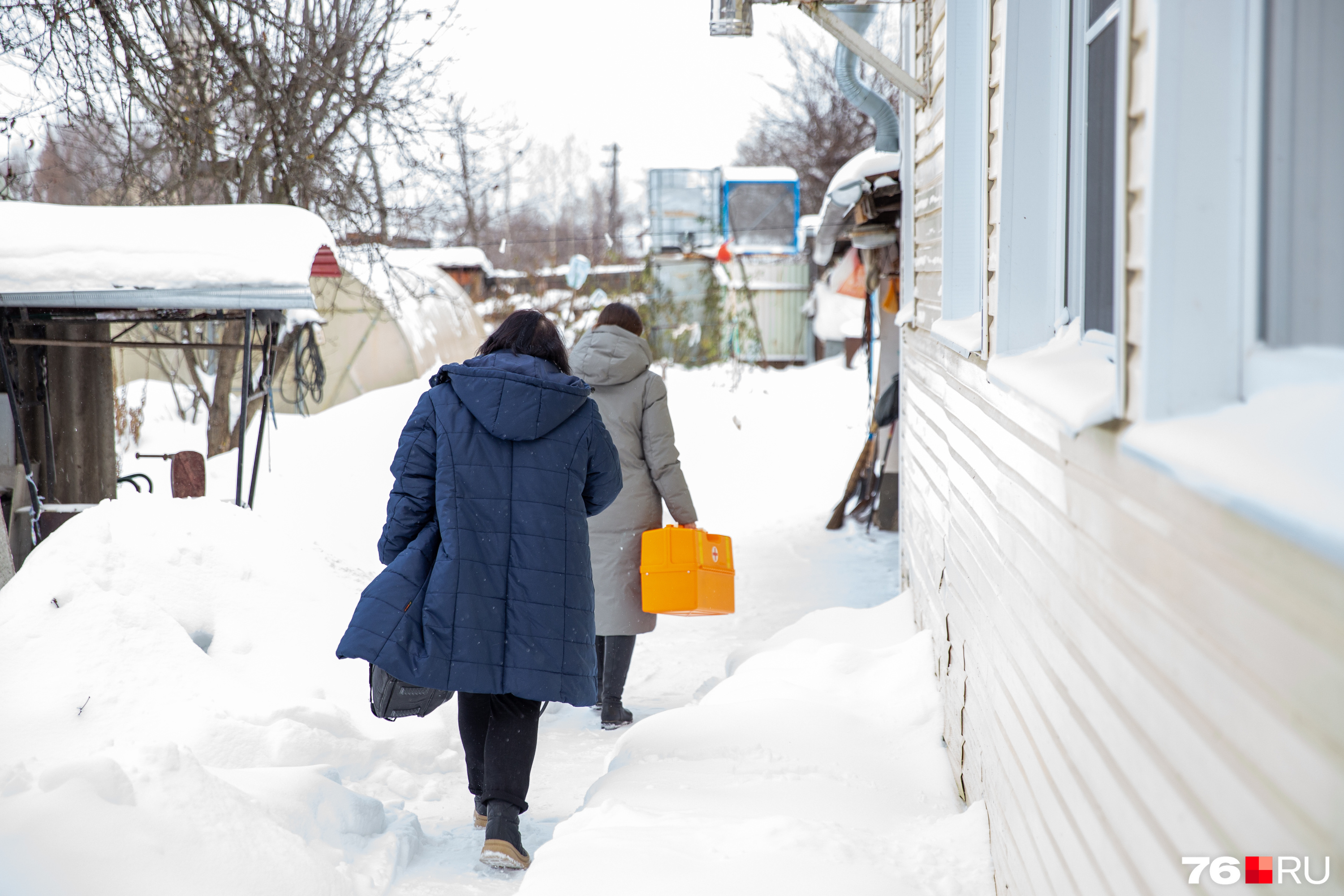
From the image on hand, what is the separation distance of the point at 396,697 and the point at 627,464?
1829 millimetres

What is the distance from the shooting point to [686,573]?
4383 millimetres

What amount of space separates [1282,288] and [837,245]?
9666mm

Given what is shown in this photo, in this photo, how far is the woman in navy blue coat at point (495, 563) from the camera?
10.1ft

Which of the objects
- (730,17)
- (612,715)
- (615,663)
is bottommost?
(612,715)

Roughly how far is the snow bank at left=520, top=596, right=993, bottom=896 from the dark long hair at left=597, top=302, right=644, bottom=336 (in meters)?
1.61

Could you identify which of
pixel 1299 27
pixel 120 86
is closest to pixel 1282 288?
pixel 1299 27

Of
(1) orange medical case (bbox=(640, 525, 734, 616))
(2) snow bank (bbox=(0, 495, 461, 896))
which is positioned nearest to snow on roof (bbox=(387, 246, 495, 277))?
(2) snow bank (bbox=(0, 495, 461, 896))

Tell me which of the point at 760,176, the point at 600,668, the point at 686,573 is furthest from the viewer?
the point at 760,176

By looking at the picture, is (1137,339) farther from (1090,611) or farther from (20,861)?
(20,861)

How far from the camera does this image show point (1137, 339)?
1.29 meters

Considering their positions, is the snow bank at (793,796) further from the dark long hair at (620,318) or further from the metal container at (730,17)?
the metal container at (730,17)

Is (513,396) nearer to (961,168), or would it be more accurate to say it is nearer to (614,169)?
(961,168)

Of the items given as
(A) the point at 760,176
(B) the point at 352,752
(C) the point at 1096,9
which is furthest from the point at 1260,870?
(A) the point at 760,176

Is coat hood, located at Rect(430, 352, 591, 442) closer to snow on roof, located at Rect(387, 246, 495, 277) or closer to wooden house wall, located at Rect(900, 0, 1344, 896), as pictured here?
wooden house wall, located at Rect(900, 0, 1344, 896)
